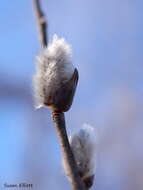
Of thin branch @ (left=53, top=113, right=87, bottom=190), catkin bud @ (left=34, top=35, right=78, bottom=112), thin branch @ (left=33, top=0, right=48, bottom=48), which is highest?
thin branch @ (left=33, top=0, right=48, bottom=48)

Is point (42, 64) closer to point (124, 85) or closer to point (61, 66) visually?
point (61, 66)

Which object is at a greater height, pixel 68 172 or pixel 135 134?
pixel 135 134

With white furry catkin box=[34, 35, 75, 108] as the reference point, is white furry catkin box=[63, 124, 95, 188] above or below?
below

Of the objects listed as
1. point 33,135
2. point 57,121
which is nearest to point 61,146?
point 57,121
